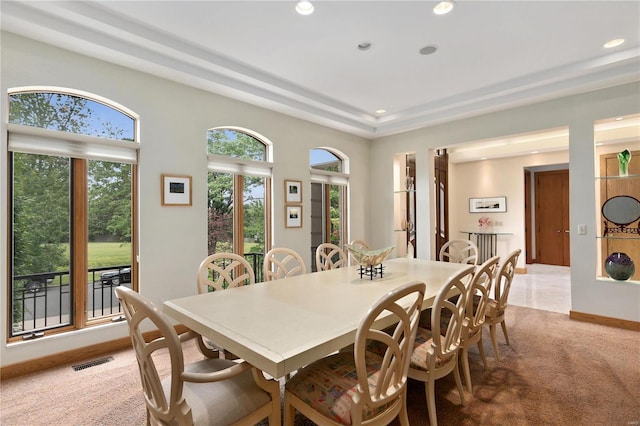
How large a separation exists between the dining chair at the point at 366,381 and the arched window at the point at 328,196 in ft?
11.7

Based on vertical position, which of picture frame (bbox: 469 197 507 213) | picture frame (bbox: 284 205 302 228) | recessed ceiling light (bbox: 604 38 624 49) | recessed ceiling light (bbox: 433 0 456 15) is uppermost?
recessed ceiling light (bbox: 604 38 624 49)

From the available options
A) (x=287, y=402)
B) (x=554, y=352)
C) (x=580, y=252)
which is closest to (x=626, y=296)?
(x=580, y=252)

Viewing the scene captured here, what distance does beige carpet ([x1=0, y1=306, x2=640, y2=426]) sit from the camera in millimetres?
1967

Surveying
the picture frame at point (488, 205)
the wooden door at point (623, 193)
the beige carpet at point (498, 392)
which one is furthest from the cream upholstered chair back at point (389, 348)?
the picture frame at point (488, 205)

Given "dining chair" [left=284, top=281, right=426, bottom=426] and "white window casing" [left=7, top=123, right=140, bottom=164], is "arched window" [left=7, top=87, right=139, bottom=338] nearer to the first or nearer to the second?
"white window casing" [left=7, top=123, right=140, bottom=164]

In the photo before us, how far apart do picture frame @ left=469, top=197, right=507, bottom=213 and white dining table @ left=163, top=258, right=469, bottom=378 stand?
5.64m

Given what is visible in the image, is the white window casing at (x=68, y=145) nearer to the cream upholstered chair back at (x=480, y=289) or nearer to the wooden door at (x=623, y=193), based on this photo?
the cream upholstered chair back at (x=480, y=289)

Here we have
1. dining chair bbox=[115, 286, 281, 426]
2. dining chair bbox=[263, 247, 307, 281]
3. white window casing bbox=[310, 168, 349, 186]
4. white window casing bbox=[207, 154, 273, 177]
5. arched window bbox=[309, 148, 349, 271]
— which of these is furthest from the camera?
arched window bbox=[309, 148, 349, 271]

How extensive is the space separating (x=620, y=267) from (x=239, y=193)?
4.56 meters

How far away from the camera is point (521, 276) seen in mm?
6699

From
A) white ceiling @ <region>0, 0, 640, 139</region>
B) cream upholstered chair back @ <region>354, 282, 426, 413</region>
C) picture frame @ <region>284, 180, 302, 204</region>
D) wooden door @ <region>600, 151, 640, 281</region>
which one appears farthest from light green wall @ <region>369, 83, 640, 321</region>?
cream upholstered chair back @ <region>354, 282, 426, 413</region>

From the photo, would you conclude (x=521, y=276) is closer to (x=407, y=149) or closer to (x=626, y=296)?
(x=626, y=296)

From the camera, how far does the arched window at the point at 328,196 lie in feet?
16.8

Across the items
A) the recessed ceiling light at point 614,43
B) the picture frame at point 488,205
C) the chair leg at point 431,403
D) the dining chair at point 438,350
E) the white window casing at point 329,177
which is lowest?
the chair leg at point 431,403
